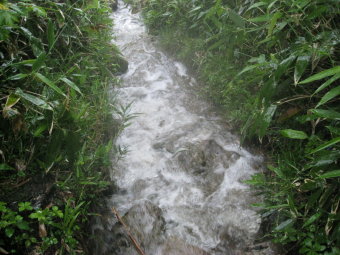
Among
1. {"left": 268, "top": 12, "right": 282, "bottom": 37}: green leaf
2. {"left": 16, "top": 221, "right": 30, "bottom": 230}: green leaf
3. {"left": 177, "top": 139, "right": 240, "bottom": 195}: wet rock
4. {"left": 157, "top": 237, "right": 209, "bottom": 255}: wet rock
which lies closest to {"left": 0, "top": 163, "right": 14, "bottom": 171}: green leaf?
{"left": 16, "top": 221, "right": 30, "bottom": 230}: green leaf

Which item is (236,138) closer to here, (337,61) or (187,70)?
(337,61)

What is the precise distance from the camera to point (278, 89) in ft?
8.59

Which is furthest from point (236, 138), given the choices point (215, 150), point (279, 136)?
point (279, 136)

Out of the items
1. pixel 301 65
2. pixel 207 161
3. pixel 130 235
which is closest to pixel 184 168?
pixel 207 161

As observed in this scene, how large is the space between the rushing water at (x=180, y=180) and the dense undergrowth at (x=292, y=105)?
274 mm

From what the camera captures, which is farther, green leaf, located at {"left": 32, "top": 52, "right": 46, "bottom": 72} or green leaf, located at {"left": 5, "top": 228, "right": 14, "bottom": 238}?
green leaf, located at {"left": 32, "top": 52, "right": 46, "bottom": 72}

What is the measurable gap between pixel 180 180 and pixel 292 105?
1.40 metres

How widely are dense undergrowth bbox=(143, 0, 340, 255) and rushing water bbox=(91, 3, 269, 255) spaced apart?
274 mm

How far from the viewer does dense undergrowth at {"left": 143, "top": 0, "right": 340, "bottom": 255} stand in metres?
2.04

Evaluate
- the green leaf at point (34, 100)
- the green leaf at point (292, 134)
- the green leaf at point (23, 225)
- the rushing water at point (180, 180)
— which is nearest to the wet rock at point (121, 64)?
the rushing water at point (180, 180)

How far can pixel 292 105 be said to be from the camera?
9.18 ft

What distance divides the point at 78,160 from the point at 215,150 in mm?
1654

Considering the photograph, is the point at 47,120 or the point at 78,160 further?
the point at 78,160

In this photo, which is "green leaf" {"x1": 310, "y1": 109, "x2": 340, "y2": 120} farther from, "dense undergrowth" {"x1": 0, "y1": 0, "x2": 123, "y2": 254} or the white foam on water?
"dense undergrowth" {"x1": 0, "y1": 0, "x2": 123, "y2": 254}
